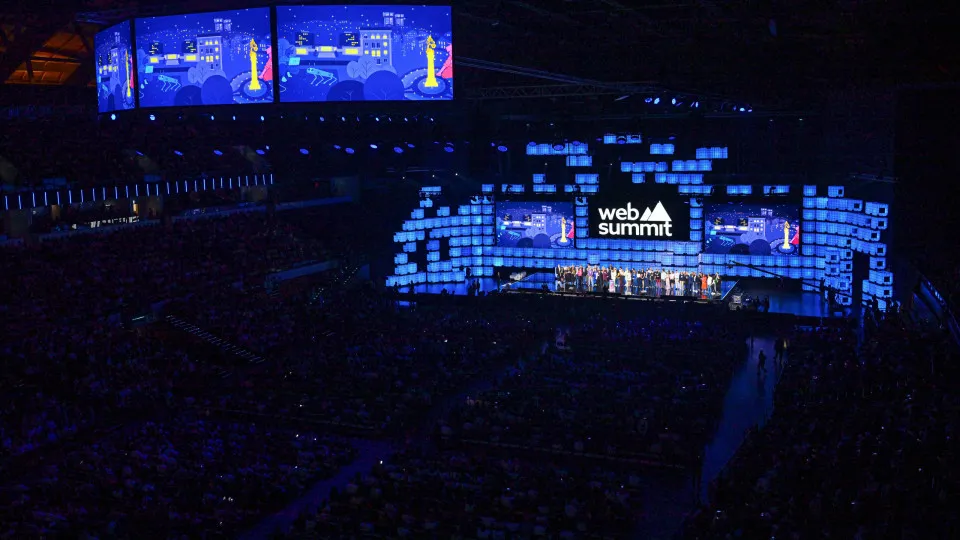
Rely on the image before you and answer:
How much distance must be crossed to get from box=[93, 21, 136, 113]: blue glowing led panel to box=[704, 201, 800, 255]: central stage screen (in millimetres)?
21458

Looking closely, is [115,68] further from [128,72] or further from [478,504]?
[478,504]

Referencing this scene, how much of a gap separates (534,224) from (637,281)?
513cm

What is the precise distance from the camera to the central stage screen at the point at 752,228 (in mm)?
32875

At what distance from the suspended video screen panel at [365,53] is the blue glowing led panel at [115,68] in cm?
370

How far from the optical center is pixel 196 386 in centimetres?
2317

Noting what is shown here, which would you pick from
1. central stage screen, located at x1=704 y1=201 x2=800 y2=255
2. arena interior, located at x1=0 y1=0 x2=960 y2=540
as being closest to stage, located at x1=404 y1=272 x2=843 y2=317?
arena interior, located at x1=0 y1=0 x2=960 y2=540

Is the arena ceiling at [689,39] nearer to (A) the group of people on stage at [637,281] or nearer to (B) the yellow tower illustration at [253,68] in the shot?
(B) the yellow tower illustration at [253,68]

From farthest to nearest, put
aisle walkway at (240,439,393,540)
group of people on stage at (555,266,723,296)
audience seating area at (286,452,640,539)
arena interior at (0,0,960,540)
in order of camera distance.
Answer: group of people on stage at (555,266,723,296)
arena interior at (0,0,960,540)
aisle walkway at (240,439,393,540)
audience seating area at (286,452,640,539)

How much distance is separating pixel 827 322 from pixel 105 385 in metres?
20.0

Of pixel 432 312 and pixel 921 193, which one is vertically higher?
pixel 921 193

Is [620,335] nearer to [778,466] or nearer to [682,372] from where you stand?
[682,372]

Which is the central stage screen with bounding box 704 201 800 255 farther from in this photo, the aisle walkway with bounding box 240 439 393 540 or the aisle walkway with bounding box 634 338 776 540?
the aisle walkway with bounding box 240 439 393 540

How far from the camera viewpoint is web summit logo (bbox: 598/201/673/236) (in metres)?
34.5

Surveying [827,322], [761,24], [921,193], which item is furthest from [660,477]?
[921,193]
